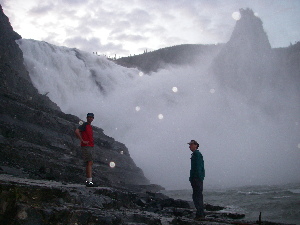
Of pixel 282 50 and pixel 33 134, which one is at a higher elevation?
pixel 282 50

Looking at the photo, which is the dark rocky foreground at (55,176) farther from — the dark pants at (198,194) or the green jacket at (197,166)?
the green jacket at (197,166)

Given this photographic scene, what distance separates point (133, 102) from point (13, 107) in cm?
5616

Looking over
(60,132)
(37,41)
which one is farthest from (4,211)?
(37,41)

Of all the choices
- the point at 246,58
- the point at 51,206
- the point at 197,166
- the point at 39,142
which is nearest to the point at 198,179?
the point at 197,166

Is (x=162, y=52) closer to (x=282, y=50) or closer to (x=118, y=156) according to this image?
(x=282, y=50)

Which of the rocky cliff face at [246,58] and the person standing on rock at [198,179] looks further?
the rocky cliff face at [246,58]

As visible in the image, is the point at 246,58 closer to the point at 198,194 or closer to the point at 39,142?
the point at 39,142

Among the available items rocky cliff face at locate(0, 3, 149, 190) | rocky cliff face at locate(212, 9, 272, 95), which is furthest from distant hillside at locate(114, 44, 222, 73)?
rocky cliff face at locate(0, 3, 149, 190)

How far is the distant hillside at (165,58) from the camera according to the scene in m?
119

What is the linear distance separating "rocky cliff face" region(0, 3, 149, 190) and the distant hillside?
291 ft

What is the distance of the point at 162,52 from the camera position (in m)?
132

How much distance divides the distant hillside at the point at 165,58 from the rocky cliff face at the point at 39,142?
88.8 metres

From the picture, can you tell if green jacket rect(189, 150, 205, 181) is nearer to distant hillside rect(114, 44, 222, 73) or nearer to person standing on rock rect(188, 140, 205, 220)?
person standing on rock rect(188, 140, 205, 220)

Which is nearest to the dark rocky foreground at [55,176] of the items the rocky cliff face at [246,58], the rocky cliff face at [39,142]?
the rocky cliff face at [39,142]
